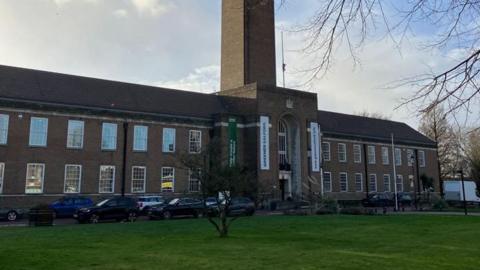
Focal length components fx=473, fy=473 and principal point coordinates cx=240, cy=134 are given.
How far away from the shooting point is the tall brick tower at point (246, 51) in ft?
165

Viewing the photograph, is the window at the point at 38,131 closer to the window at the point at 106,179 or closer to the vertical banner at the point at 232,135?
the window at the point at 106,179

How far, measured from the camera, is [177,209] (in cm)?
3212

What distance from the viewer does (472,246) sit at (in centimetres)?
1387

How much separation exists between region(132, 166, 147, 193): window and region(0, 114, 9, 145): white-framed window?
10366 mm

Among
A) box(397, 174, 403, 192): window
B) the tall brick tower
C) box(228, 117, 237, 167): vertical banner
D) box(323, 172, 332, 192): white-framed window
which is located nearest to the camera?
box(228, 117, 237, 167): vertical banner

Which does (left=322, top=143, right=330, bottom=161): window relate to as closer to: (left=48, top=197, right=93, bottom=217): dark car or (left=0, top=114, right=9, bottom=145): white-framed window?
(left=48, top=197, right=93, bottom=217): dark car

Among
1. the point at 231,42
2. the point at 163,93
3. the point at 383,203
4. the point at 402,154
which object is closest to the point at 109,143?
the point at 163,93

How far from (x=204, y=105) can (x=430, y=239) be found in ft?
115

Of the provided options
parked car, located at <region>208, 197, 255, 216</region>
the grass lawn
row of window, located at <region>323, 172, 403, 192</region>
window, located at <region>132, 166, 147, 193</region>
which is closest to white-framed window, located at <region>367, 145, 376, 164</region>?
row of window, located at <region>323, 172, 403, 192</region>

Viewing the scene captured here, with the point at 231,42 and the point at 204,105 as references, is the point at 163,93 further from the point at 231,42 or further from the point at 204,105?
the point at 231,42

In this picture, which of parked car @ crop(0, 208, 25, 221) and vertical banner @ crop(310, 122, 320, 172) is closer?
parked car @ crop(0, 208, 25, 221)

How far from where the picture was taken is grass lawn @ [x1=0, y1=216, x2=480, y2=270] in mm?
10477

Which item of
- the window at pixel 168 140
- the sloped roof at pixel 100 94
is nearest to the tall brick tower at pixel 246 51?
the sloped roof at pixel 100 94

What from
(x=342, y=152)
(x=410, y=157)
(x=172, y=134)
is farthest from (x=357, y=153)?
(x=172, y=134)
